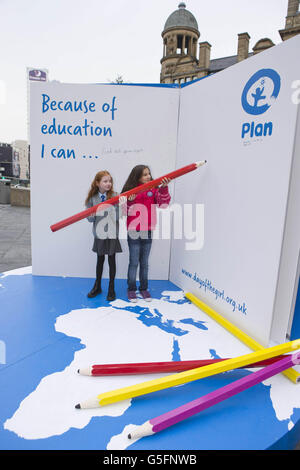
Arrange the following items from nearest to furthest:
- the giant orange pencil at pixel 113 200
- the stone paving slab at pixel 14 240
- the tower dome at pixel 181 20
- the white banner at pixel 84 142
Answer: the giant orange pencil at pixel 113 200 < the white banner at pixel 84 142 < the stone paving slab at pixel 14 240 < the tower dome at pixel 181 20

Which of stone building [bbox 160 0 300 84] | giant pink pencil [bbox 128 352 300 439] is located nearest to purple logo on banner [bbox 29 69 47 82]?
giant pink pencil [bbox 128 352 300 439]

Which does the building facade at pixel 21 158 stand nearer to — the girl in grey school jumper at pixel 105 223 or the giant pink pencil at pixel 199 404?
the girl in grey school jumper at pixel 105 223

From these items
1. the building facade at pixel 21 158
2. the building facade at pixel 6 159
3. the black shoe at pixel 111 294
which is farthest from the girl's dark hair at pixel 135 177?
the building facade at pixel 21 158

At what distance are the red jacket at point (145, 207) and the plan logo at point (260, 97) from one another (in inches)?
36.1

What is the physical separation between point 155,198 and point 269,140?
119cm

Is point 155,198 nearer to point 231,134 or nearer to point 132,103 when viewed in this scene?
point 231,134

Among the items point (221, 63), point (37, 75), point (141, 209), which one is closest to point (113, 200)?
point (141, 209)

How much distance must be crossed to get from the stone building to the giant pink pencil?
95.3 feet

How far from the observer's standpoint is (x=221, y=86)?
2.74 m

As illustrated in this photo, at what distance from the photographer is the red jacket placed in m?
3.02

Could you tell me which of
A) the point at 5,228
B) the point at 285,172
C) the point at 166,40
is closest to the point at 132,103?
the point at 285,172

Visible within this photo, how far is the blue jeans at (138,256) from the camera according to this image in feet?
10.3

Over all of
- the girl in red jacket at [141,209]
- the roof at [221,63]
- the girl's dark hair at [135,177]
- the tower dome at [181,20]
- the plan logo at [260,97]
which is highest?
the tower dome at [181,20]

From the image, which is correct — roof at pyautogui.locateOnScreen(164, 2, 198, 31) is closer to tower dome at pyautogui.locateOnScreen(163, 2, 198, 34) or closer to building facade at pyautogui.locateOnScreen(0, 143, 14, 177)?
tower dome at pyautogui.locateOnScreen(163, 2, 198, 34)
